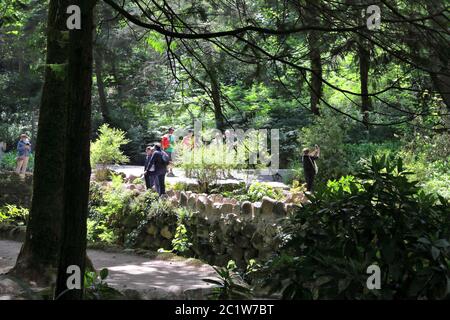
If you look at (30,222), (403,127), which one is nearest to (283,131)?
(403,127)

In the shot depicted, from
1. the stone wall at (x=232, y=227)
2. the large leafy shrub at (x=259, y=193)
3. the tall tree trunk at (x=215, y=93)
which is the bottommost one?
the stone wall at (x=232, y=227)

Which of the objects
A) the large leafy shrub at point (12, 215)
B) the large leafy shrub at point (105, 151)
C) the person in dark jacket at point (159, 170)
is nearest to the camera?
the large leafy shrub at point (12, 215)

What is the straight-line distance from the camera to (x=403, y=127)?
69.7 feet

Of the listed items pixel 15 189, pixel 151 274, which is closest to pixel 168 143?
pixel 15 189

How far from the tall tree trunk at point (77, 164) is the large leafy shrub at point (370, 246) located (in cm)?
122

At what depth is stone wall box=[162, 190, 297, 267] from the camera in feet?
38.5

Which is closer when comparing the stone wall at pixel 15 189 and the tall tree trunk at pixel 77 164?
the tall tree trunk at pixel 77 164

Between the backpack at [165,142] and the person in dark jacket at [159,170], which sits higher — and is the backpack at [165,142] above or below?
above

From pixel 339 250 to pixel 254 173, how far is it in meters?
13.8

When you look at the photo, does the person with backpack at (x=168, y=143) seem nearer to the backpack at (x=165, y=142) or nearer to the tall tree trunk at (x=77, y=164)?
the backpack at (x=165, y=142)

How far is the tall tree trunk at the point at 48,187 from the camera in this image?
803 centimetres

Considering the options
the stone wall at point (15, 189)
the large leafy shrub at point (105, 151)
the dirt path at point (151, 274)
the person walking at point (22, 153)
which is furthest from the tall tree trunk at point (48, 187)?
the person walking at point (22, 153)

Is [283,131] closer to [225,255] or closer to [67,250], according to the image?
[225,255]

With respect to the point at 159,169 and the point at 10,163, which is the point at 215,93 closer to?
the point at 159,169
